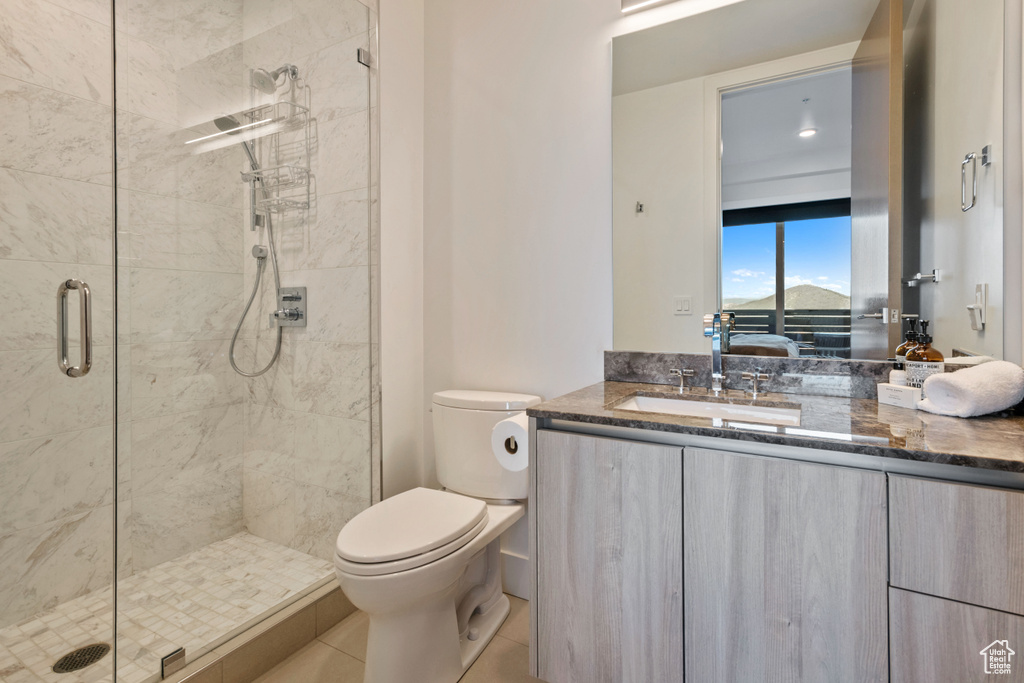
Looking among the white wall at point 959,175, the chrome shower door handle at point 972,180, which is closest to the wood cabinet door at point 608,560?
the white wall at point 959,175

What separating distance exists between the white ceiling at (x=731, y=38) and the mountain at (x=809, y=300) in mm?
724

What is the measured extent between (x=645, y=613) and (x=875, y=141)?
1.43m

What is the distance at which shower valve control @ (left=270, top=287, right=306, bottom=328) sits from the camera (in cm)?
194

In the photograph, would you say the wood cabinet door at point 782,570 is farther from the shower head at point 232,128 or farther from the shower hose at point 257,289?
the shower head at point 232,128

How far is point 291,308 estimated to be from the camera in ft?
6.42

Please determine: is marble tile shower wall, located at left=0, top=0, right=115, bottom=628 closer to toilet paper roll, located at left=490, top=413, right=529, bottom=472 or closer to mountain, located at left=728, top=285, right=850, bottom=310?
toilet paper roll, located at left=490, top=413, right=529, bottom=472

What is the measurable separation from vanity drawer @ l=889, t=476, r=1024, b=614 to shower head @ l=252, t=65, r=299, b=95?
229cm

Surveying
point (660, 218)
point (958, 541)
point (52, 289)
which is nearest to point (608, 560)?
point (958, 541)

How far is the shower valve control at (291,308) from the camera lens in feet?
6.37

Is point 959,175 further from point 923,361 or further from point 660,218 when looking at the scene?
point 660,218

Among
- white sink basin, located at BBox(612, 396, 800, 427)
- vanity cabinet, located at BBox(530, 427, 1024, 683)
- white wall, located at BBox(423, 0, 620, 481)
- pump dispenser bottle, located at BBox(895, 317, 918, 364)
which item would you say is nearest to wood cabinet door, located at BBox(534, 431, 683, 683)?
vanity cabinet, located at BBox(530, 427, 1024, 683)

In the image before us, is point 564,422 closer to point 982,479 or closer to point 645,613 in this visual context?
point 645,613

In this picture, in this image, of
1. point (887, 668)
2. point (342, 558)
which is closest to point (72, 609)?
point (342, 558)

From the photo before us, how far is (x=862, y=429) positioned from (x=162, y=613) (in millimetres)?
2016
